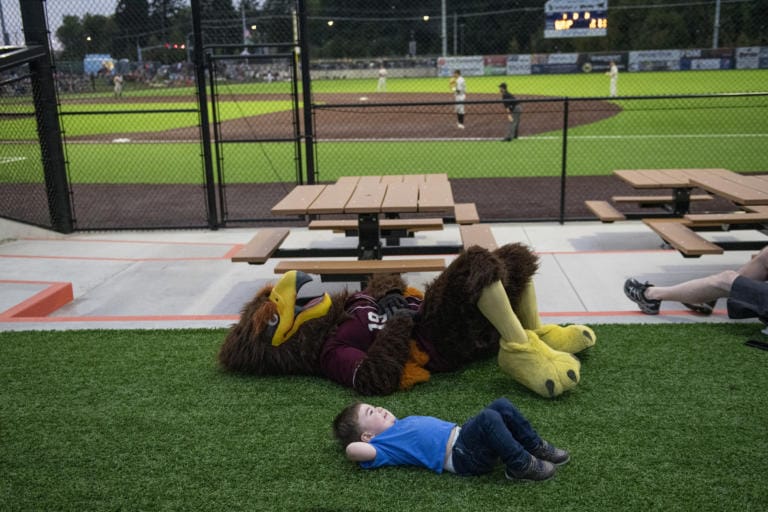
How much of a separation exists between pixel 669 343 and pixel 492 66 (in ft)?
145

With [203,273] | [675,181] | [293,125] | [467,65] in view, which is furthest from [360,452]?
[467,65]

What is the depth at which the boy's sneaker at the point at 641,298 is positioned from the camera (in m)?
5.71

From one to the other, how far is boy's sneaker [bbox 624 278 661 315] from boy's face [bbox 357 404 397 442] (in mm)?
2866

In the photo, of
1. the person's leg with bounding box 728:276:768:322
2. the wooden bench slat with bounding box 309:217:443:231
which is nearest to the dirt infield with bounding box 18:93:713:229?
the wooden bench slat with bounding box 309:217:443:231

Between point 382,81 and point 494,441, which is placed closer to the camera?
point 494,441

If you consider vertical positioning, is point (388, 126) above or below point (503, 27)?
below

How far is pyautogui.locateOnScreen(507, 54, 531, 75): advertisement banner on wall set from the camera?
4616 cm

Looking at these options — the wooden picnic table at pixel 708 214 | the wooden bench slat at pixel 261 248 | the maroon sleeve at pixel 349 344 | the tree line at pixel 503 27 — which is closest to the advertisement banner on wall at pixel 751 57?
the tree line at pixel 503 27

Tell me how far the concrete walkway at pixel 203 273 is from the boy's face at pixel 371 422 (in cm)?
244

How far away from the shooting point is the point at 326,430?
4.04 m

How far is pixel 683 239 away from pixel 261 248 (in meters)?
3.53

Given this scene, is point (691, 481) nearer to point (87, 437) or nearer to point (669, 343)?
point (669, 343)

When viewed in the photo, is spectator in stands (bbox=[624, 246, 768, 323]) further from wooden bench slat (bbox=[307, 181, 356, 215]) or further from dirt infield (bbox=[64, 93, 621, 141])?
dirt infield (bbox=[64, 93, 621, 141])

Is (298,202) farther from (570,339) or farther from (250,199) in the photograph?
(250,199)
